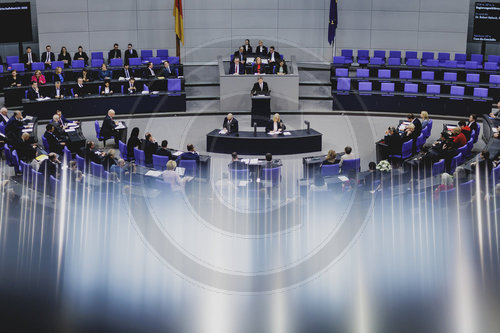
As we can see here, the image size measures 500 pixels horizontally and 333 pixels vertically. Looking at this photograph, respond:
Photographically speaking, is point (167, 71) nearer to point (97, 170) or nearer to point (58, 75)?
point (58, 75)

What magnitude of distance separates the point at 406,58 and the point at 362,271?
1460cm

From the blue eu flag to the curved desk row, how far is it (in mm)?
6240

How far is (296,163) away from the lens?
49.4 ft

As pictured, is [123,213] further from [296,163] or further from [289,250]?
[296,163]

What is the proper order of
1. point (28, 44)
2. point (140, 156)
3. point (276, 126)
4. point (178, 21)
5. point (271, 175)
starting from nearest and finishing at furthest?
point (271, 175) → point (140, 156) → point (276, 126) → point (178, 21) → point (28, 44)

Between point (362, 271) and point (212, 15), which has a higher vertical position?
point (212, 15)

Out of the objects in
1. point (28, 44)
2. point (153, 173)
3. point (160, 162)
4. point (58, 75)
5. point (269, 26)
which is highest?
point (269, 26)

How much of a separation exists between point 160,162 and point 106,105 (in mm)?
7228

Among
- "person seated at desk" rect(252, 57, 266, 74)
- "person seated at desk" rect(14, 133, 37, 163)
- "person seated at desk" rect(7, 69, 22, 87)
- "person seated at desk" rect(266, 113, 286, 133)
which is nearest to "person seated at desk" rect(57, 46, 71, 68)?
"person seated at desk" rect(7, 69, 22, 87)

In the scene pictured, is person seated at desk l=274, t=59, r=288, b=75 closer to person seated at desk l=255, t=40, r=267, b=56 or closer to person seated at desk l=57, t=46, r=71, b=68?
person seated at desk l=255, t=40, r=267, b=56

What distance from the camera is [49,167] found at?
1155 centimetres

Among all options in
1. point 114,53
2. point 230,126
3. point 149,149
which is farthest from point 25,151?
point 114,53

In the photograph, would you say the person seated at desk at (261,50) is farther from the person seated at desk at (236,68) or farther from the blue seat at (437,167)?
the blue seat at (437,167)

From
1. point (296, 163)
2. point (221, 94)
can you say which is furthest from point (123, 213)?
point (221, 94)
